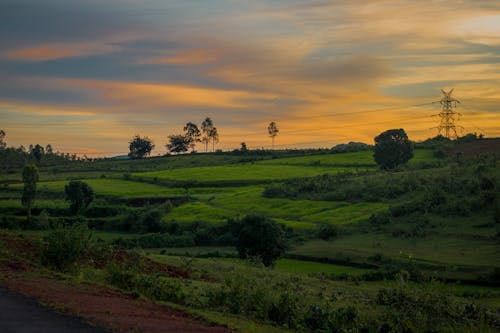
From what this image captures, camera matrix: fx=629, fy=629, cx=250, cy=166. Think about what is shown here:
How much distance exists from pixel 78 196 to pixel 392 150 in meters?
68.6

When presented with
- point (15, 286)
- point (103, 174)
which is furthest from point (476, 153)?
point (15, 286)

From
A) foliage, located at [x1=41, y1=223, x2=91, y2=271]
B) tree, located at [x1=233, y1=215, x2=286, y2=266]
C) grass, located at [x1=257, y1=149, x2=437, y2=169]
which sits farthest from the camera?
grass, located at [x1=257, y1=149, x2=437, y2=169]

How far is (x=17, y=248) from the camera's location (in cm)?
3238

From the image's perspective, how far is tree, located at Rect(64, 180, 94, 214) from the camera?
101 m

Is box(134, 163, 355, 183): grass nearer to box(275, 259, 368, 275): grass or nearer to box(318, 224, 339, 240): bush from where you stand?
box(318, 224, 339, 240): bush

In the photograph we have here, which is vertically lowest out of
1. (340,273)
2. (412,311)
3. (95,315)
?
(340,273)

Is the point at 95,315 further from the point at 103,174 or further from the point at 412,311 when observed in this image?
the point at 103,174

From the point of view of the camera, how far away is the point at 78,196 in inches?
3996

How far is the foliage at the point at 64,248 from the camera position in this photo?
94.3 ft

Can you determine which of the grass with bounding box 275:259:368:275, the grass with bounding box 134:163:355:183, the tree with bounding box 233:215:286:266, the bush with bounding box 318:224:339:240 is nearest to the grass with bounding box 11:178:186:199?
the grass with bounding box 134:163:355:183

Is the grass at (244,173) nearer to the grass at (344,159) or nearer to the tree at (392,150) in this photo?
the grass at (344,159)

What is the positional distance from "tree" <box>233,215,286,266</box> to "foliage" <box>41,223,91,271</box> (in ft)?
94.3

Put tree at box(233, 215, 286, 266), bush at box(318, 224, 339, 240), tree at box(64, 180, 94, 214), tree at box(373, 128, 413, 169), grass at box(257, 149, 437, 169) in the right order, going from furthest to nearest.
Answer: grass at box(257, 149, 437, 169)
tree at box(373, 128, 413, 169)
tree at box(64, 180, 94, 214)
bush at box(318, 224, 339, 240)
tree at box(233, 215, 286, 266)

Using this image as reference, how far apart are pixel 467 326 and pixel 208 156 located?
16156 cm
